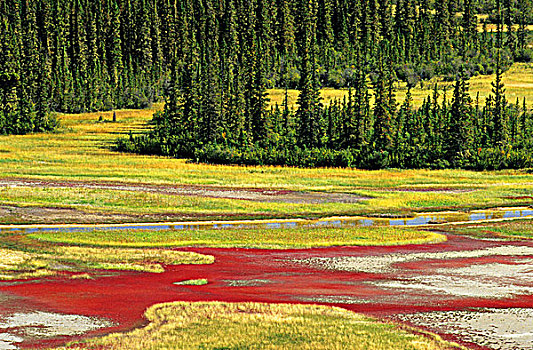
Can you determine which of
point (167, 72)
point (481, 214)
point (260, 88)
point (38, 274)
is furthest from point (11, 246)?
point (167, 72)

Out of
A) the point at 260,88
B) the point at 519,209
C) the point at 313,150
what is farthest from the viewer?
the point at 260,88

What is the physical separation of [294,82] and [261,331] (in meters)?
141

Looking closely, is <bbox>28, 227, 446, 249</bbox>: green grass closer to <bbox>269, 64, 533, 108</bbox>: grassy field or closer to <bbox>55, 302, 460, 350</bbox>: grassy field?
<bbox>55, 302, 460, 350</bbox>: grassy field

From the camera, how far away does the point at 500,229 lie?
43000mm

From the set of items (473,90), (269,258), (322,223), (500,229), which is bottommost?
(500,229)

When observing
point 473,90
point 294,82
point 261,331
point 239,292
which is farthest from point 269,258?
point 294,82

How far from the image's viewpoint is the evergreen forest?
8506cm

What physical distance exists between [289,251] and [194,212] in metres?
14.8

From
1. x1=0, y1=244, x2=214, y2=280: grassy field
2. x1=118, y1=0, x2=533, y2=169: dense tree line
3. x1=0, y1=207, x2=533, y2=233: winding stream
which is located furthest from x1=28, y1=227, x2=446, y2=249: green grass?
x1=118, y1=0, x2=533, y2=169: dense tree line

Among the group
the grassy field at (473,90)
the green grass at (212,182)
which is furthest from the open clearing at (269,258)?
the grassy field at (473,90)

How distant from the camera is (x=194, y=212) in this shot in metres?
48.7

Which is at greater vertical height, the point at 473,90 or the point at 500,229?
the point at 473,90

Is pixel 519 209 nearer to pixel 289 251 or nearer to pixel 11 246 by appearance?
pixel 289 251

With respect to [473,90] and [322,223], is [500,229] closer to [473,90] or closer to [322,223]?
[322,223]
